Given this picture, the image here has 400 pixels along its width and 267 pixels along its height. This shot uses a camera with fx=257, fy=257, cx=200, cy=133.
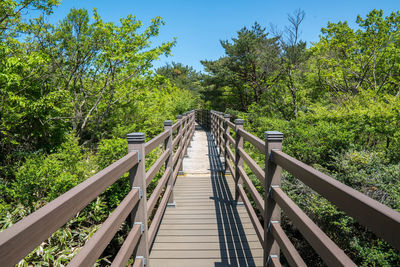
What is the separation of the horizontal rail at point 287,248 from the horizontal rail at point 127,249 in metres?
1.02

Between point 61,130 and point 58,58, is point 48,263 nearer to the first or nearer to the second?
point 61,130

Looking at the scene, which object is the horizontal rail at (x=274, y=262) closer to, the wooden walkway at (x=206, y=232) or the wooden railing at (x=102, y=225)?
the wooden walkway at (x=206, y=232)

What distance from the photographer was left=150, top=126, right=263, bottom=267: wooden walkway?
261 cm

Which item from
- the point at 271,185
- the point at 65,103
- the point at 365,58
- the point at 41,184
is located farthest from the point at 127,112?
the point at 365,58

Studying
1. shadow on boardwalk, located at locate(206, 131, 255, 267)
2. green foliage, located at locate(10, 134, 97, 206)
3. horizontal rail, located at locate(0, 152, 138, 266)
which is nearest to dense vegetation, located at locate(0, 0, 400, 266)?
green foliage, located at locate(10, 134, 97, 206)

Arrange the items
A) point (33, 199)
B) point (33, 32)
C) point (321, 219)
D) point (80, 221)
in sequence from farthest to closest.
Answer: point (33, 32) → point (33, 199) → point (80, 221) → point (321, 219)

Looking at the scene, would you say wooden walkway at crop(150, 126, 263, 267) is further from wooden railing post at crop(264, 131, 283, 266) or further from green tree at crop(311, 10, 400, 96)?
green tree at crop(311, 10, 400, 96)

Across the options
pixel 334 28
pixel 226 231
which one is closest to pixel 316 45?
pixel 334 28

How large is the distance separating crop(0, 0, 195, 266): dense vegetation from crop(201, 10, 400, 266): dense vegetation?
10.9 ft

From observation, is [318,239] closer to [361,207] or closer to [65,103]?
[361,207]

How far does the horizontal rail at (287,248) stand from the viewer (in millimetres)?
1539

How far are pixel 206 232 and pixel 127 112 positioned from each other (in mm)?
8744

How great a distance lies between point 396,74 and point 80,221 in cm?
1779

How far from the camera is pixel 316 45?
59.5 ft
